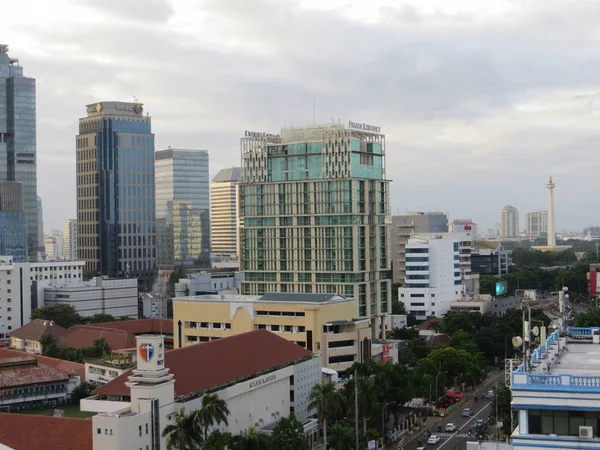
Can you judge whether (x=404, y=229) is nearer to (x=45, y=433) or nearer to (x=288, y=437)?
(x=288, y=437)

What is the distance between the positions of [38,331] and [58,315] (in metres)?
15.6

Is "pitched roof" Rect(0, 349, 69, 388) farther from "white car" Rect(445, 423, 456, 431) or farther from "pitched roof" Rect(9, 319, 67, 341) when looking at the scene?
"white car" Rect(445, 423, 456, 431)

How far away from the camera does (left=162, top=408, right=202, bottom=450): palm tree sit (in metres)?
45.0

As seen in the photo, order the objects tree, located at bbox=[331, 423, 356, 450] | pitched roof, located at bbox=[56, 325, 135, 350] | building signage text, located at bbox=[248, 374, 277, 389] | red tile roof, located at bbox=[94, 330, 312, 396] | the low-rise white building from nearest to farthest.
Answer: the low-rise white building
red tile roof, located at bbox=[94, 330, 312, 396]
tree, located at bbox=[331, 423, 356, 450]
building signage text, located at bbox=[248, 374, 277, 389]
pitched roof, located at bbox=[56, 325, 135, 350]

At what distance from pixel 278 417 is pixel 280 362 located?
4.17 meters

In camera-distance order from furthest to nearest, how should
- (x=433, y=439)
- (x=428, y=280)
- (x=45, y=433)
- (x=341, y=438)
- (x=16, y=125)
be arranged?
1. (x=16, y=125)
2. (x=428, y=280)
3. (x=433, y=439)
4. (x=341, y=438)
5. (x=45, y=433)

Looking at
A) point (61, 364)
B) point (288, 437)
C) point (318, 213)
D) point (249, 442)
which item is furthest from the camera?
point (318, 213)

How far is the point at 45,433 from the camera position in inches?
1866

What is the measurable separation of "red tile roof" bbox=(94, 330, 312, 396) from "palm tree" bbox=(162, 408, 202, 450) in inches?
152

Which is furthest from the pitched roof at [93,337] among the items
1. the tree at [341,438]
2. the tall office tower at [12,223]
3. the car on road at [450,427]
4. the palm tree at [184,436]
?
the tall office tower at [12,223]

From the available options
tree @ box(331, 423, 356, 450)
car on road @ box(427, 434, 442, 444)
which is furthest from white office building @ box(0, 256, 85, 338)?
tree @ box(331, 423, 356, 450)

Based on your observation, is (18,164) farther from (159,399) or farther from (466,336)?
(159,399)

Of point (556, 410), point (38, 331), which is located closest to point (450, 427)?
point (556, 410)

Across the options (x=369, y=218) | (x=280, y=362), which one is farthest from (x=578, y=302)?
(x=280, y=362)
